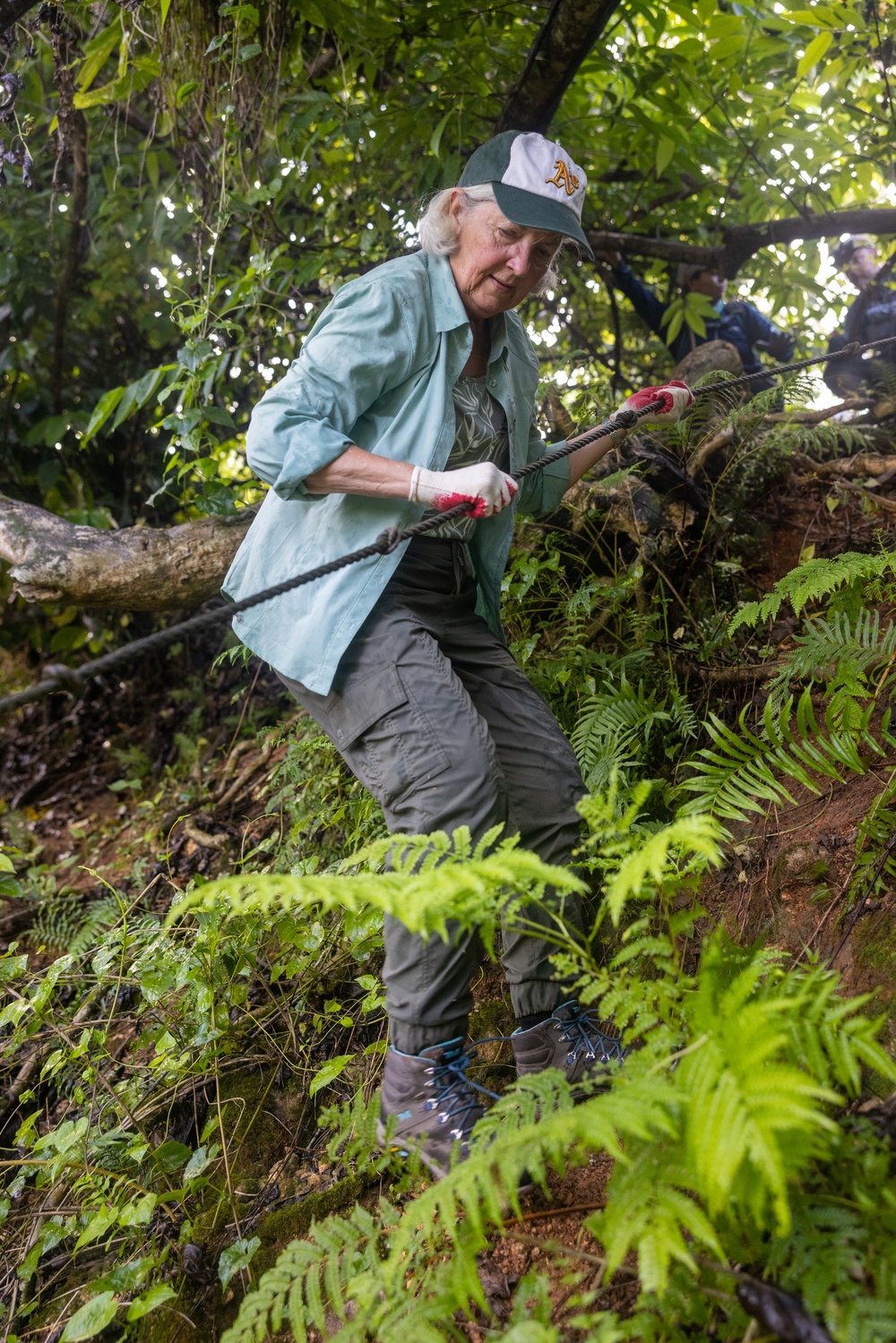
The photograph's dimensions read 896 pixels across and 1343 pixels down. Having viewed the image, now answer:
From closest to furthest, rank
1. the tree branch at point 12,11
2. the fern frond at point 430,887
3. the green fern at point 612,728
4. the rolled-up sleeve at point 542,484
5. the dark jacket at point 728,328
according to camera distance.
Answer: the fern frond at point 430,887 < the green fern at point 612,728 < the rolled-up sleeve at point 542,484 < the tree branch at point 12,11 < the dark jacket at point 728,328

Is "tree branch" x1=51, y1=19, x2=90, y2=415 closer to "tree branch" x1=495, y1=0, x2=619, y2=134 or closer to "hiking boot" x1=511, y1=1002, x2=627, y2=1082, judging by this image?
"tree branch" x1=495, y1=0, x2=619, y2=134

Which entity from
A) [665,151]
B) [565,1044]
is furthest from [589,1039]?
[665,151]

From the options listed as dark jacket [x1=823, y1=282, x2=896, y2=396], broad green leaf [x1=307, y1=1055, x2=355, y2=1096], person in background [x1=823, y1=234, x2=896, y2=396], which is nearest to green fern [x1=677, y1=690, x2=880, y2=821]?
broad green leaf [x1=307, y1=1055, x2=355, y2=1096]

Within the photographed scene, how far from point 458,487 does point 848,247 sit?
5.28 m

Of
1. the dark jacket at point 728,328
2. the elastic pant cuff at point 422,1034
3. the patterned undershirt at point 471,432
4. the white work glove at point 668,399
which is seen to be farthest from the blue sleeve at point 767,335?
the elastic pant cuff at point 422,1034

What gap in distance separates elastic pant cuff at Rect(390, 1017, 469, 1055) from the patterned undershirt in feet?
4.37

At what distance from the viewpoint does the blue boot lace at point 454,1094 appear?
2170 millimetres

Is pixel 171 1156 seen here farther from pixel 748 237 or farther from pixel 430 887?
pixel 748 237

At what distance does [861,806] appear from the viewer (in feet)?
8.71

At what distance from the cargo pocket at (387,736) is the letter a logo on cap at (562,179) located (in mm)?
1517

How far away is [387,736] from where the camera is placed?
7.48 feet

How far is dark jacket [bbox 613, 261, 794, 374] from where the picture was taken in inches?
213

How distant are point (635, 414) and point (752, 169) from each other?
3.05m

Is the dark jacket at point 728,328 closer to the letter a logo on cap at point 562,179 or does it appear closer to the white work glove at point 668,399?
the white work glove at point 668,399
